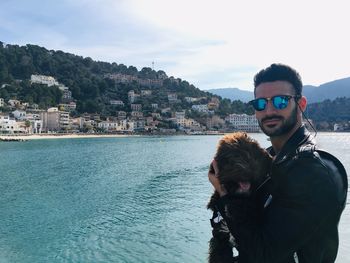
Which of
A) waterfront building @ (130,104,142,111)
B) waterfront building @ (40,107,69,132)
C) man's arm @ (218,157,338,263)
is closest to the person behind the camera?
man's arm @ (218,157,338,263)

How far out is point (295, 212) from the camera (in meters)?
1.68

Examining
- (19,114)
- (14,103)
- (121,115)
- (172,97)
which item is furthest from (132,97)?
(19,114)

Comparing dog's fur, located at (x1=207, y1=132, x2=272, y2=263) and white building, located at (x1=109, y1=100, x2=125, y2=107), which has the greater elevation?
white building, located at (x1=109, y1=100, x2=125, y2=107)

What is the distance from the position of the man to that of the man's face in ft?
0.39

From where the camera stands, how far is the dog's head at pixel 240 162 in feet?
6.12

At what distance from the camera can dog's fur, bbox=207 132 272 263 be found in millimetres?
1868

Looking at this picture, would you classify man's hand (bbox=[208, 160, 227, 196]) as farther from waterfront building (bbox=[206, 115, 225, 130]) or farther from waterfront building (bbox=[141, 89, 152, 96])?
waterfront building (bbox=[141, 89, 152, 96])

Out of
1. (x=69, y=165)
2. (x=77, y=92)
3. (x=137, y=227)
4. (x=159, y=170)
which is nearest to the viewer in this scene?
(x=137, y=227)

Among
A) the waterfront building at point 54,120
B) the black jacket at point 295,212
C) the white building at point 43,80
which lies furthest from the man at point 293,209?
the white building at point 43,80

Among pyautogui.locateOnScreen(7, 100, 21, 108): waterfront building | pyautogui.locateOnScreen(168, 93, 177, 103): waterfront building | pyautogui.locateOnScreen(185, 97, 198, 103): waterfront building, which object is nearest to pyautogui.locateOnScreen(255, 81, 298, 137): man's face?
pyautogui.locateOnScreen(7, 100, 21, 108): waterfront building

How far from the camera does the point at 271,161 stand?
200 cm

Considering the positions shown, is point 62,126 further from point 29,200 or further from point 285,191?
point 285,191

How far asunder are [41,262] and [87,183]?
14585mm

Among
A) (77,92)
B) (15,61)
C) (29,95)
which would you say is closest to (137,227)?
(29,95)
